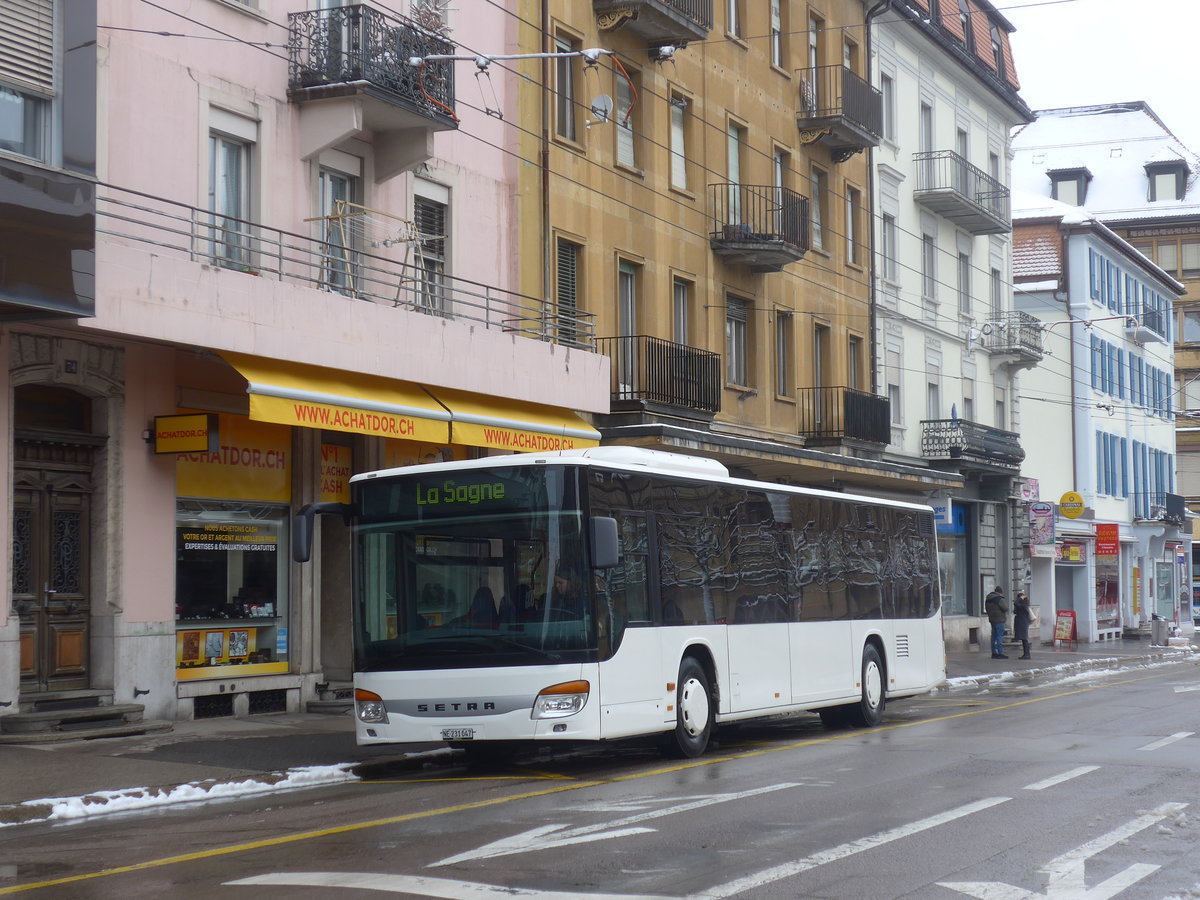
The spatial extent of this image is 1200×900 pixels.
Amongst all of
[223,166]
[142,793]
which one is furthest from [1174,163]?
[142,793]

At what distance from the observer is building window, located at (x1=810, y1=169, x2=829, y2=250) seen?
35.6 m

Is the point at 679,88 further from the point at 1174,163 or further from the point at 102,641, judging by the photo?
the point at 1174,163

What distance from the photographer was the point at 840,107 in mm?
35125

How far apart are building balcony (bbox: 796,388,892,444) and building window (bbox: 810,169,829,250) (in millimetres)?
3336

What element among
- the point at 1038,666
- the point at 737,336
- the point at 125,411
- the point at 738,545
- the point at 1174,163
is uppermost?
the point at 1174,163

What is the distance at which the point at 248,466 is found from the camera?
20.2 metres

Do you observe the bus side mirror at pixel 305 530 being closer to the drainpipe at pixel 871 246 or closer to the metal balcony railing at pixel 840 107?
the metal balcony railing at pixel 840 107

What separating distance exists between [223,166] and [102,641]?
5.91m

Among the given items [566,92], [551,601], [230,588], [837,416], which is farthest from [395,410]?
[837,416]

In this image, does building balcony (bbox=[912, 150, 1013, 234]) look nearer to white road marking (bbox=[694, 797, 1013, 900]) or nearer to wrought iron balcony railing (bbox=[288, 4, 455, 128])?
wrought iron balcony railing (bbox=[288, 4, 455, 128])

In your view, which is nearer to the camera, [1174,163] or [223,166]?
[223,166]

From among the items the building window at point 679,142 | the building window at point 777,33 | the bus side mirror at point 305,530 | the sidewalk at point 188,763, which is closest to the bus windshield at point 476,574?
the bus side mirror at point 305,530

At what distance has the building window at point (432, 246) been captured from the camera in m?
22.6

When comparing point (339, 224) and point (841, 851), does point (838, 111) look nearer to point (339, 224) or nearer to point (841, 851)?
point (339, 224)
